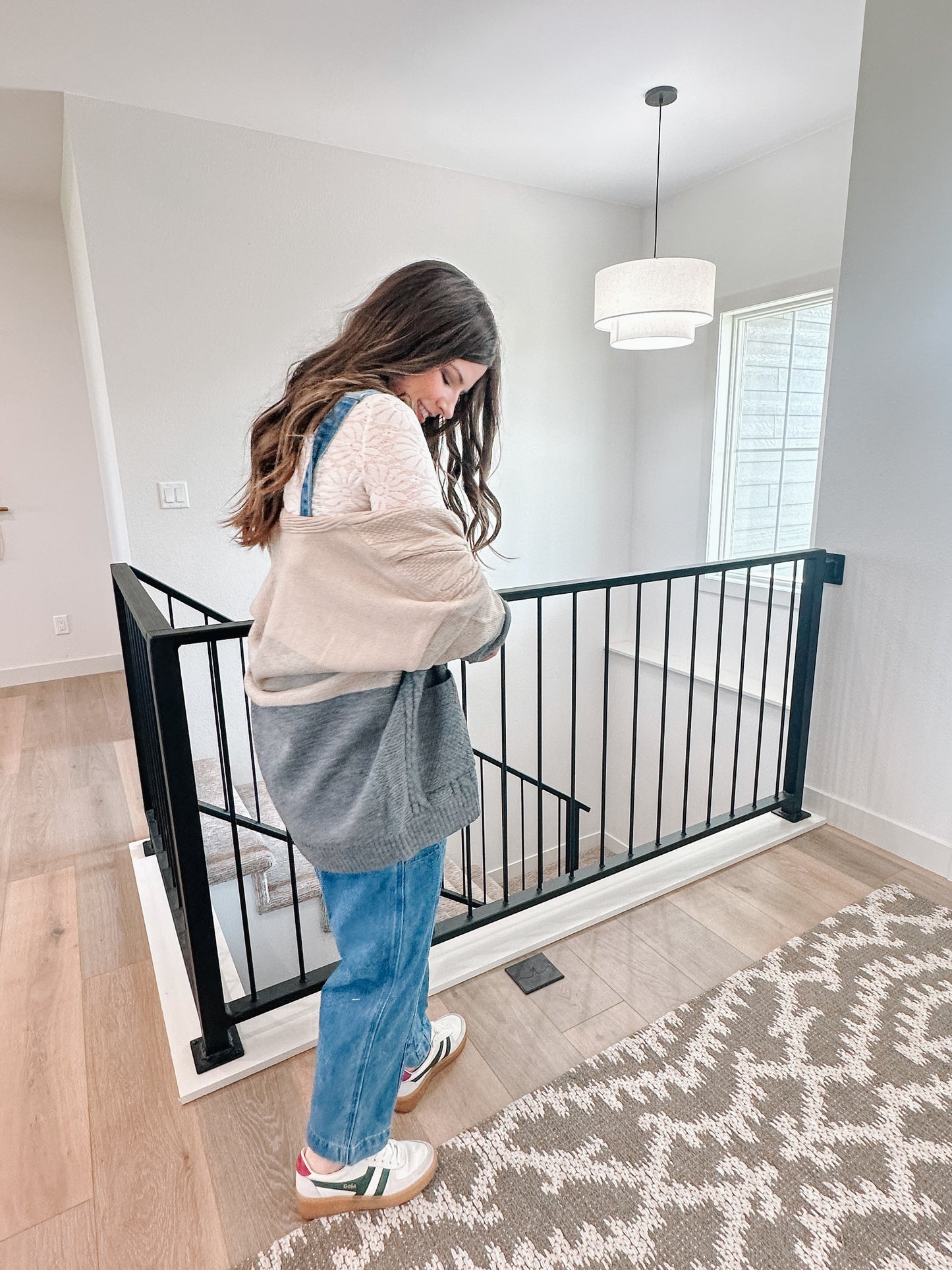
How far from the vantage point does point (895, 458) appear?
77.2 inches

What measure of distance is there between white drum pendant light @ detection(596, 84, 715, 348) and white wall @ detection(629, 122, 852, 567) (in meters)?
1.06

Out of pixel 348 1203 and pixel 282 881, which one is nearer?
pixel 348 1203

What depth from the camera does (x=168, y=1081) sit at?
1.33 meters

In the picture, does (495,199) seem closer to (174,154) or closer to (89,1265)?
(174,154)

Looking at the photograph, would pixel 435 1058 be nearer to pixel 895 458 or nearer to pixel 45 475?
pixel 895 458

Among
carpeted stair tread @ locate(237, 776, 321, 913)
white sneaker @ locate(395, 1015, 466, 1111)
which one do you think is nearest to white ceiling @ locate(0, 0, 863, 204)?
carpeted stair tread @ locate(237, 776, 321, 913)

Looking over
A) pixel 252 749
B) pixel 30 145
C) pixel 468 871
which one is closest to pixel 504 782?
pixel 468 871

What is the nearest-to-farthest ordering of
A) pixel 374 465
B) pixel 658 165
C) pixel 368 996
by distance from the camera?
pixel 374 465
pixel 368 996
pixel 658 165

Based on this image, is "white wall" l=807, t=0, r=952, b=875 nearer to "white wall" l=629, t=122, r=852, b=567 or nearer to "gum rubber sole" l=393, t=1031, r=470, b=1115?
"white wall" l=629, t=122, r=852, b=567

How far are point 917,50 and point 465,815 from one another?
2196 mm

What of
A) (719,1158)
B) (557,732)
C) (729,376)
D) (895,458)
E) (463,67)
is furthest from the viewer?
(557,732)

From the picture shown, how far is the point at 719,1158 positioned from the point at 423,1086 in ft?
1.68

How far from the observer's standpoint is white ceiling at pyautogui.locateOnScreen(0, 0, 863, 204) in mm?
2107

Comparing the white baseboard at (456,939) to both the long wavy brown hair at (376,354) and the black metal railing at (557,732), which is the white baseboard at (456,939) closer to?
the black metal railing at (557,732)
